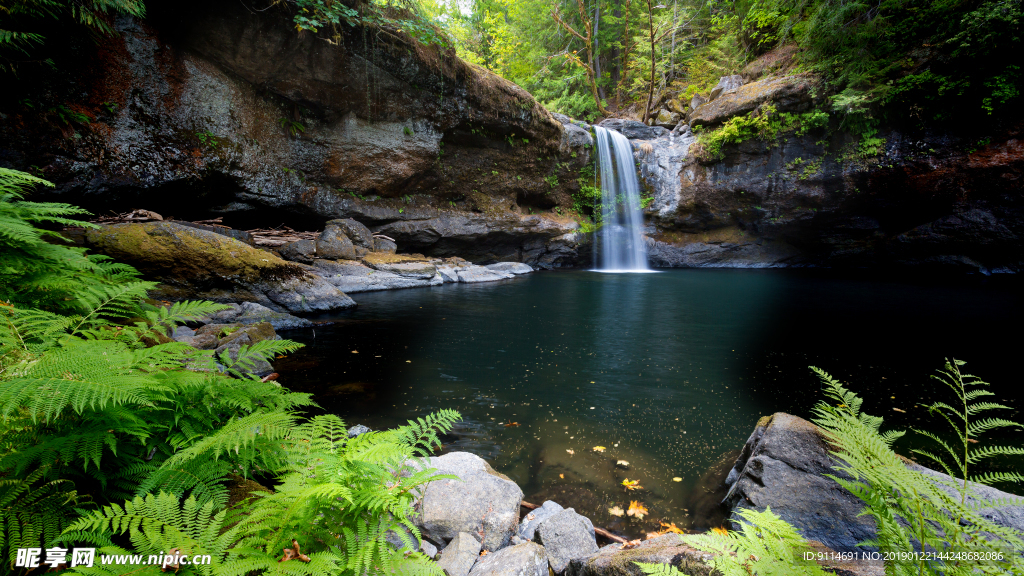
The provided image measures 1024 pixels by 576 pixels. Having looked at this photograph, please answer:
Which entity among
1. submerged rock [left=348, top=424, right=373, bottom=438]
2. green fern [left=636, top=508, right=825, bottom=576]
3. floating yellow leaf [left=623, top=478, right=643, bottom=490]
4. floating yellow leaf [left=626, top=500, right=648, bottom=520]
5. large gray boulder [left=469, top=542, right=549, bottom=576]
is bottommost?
floating yellow leaf [left=626, top=500, right=648, bottom=520]

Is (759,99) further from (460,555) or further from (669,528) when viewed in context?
(460,555)

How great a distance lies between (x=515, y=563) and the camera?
5.77ft

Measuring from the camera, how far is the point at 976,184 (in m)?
13.1

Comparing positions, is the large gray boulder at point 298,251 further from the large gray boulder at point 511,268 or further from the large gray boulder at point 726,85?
the large gray boulder at point 726,85

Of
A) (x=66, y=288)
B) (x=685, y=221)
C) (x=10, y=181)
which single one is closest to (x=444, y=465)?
(x=66, y=288)

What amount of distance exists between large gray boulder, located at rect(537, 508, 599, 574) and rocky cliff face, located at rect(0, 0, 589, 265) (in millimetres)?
11947

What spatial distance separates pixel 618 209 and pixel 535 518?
18.6 meters

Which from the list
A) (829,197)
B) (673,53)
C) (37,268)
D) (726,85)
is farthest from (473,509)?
(673,53)

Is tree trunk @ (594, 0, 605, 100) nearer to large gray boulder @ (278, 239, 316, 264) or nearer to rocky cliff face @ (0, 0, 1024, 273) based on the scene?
rocky cliff face @ (0, 0, 1024, 273)

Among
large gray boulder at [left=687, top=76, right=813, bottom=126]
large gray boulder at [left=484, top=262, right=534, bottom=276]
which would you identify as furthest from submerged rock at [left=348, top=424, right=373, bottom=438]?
large gray boulder at [left=687, top=76, right=813, bottom=126]

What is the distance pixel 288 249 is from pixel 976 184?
78.7 ft

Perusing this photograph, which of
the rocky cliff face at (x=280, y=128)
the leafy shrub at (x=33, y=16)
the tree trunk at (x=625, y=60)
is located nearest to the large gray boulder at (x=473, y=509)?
the leafy shrub at (x=33, y=16)

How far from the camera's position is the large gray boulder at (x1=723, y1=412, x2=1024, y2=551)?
6.54 ft

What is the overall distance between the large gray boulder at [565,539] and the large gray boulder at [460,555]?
16.2 inches
